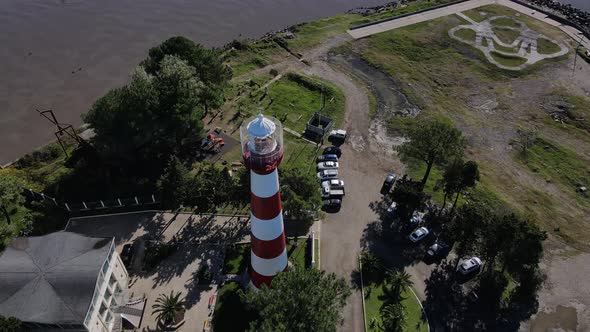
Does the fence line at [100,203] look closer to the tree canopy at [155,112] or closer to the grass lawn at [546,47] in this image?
the tree canopy at [155,112]

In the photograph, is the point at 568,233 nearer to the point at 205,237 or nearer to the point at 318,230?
the point at 318,230

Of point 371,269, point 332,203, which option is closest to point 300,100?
point 332,203

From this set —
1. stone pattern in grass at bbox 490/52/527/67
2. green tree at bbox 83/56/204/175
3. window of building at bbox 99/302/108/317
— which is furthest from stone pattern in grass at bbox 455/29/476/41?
window of building at bbox 99/302/108/317

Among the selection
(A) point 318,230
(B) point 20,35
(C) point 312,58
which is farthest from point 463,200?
(B) point 20,35

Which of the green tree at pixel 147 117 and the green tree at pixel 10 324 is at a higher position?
the green tree at pixel 147 117

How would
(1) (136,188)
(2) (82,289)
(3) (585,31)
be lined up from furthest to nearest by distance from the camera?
(3) (585,31), (1) (136,188), (2) (82,289)

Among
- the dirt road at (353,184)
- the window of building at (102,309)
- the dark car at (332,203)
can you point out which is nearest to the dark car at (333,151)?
the dirt road at (353,184)

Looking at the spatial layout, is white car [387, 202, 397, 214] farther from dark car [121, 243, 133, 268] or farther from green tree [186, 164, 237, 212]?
dark car [121, 243, 133, 268]
